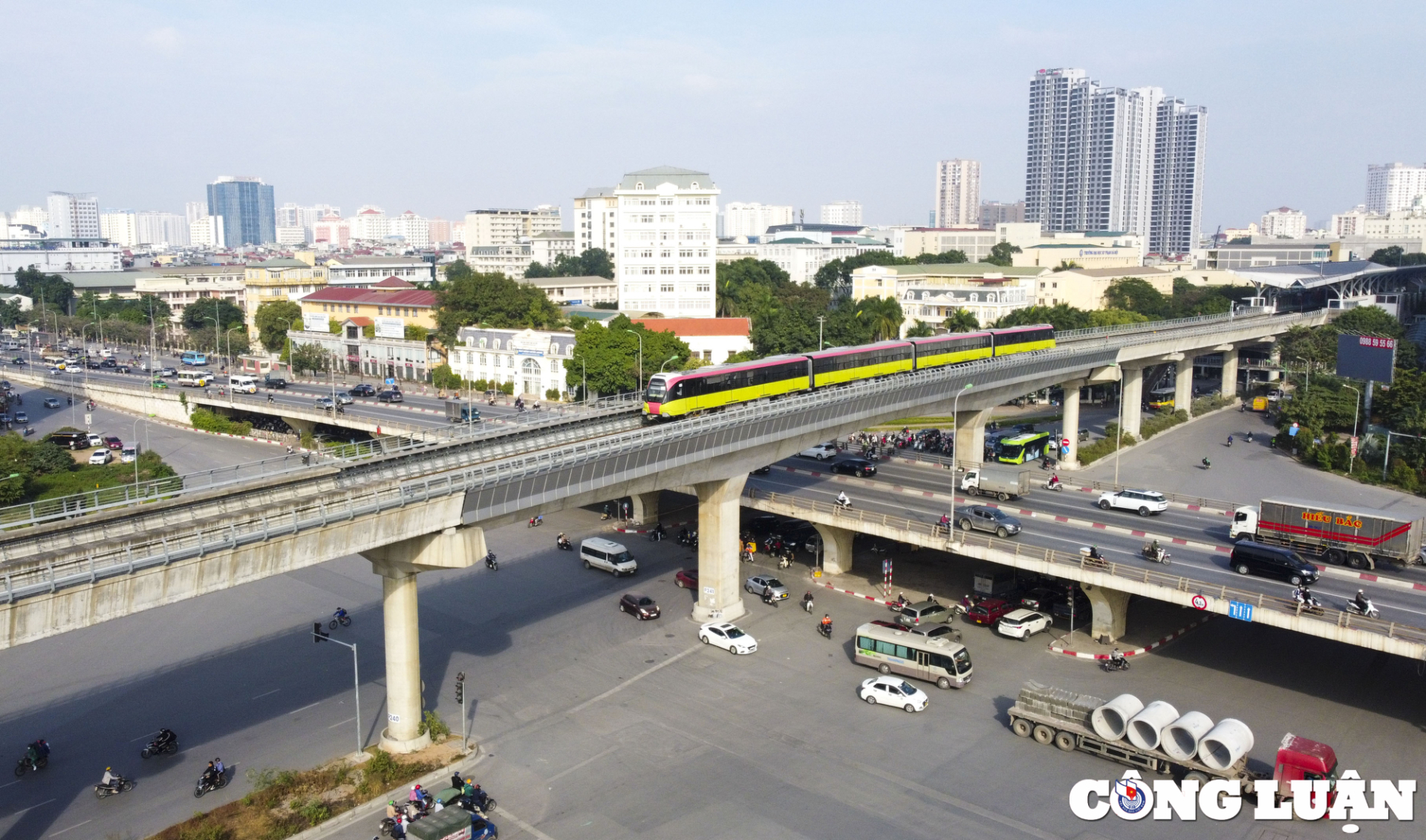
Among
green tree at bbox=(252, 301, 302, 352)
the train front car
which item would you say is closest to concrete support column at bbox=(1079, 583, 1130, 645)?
the train front car

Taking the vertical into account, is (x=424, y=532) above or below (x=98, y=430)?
above

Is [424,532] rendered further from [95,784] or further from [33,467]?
[33,467]

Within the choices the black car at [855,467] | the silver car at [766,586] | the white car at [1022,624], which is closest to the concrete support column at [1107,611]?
the white car at [1022,624]

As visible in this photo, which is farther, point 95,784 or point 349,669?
point 349,669

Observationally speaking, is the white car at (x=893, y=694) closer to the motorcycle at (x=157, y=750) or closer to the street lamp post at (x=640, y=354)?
the motorcycle at (x=157, y=750)

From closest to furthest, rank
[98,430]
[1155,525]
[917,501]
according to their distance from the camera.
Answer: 1. [1155,525]
2. [917,501]
3. [98,430]

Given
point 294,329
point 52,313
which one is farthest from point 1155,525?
point 52,313

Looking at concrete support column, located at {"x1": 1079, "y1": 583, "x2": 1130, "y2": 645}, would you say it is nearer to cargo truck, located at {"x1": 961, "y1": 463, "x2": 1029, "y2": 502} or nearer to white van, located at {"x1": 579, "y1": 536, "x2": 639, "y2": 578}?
cargo truck, located at {"x1": 961, "y1": 463, "x2": 1029, "y2": 502}
